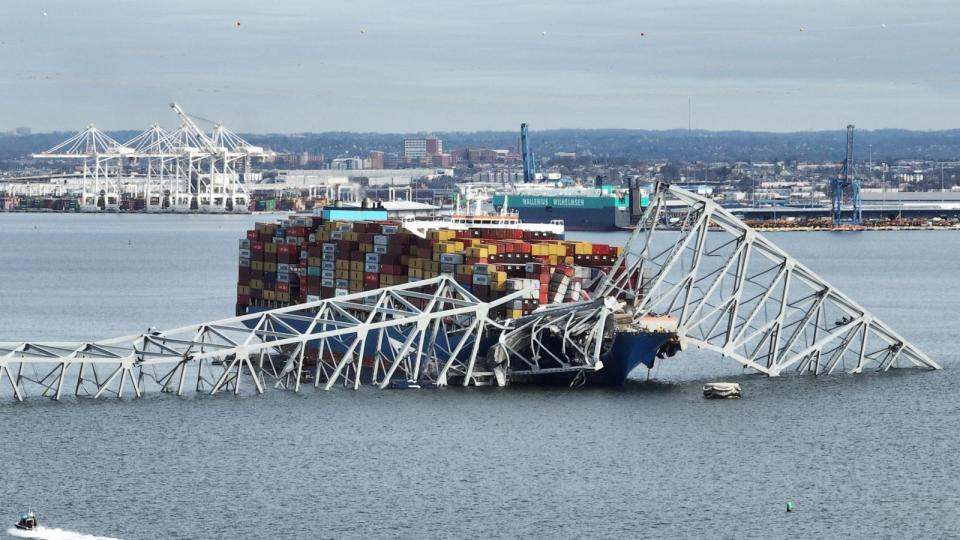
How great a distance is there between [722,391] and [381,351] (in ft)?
47.2

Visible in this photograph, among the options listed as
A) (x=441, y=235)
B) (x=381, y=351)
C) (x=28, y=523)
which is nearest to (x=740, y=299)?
(x=441, y=235)

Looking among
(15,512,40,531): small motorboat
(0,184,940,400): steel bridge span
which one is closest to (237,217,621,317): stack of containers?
(0,184,940,400): steel bridge span

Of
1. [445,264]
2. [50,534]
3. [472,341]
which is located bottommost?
[50,534]

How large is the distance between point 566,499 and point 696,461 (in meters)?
6.46

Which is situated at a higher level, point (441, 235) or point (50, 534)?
point (441, 235)

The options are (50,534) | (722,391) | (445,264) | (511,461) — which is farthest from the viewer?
(445,264)

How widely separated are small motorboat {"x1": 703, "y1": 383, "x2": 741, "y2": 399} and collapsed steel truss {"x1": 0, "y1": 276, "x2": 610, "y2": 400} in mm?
4273

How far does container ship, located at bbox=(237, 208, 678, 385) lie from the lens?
66438mm

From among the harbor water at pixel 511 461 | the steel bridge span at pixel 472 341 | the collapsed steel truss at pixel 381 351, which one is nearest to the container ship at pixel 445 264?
the steel bridge span at pixel 472 341

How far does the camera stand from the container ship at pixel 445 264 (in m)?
66.4

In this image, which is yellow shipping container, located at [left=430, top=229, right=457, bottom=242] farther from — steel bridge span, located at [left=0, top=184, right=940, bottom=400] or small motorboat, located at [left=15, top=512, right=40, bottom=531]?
small motorboat, located at [left=15, top=512, right=40, bottom=531]

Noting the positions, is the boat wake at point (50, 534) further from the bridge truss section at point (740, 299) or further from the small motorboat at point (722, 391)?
the small motorboat at point (722, 391)

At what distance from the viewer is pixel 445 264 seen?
71.5m

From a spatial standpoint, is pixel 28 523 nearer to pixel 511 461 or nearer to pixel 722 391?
pixel 511 461
